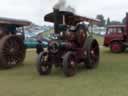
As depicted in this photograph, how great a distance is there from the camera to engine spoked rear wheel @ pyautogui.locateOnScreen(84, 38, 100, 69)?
1179cm

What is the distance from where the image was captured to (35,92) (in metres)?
8.20

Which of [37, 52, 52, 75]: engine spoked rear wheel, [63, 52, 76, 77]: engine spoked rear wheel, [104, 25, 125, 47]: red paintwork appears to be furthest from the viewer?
[104, 25, 125, 47]: red paintwork

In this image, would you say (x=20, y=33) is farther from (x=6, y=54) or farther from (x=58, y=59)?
(x=58, y=59)

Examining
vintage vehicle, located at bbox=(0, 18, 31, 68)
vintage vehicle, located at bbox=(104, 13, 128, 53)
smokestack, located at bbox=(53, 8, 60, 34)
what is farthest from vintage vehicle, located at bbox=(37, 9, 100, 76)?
vintage vehicle, located at bbox=(104, 13, 128, 53)

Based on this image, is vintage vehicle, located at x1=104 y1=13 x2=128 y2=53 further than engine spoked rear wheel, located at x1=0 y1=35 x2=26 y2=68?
Yes

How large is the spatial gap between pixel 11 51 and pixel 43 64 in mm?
2342

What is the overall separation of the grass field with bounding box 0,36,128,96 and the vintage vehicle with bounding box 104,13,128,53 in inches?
290

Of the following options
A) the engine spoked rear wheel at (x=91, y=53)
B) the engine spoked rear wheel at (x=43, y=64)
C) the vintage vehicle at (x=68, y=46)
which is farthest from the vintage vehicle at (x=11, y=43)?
the engine spoked rear wheel at (x=91, y=53)

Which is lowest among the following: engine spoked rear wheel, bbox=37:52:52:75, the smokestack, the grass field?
the grass field

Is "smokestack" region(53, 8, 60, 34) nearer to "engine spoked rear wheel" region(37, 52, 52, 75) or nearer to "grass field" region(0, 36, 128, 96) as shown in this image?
"engine spoked rear wheel" region(37, 52, 52, 75)

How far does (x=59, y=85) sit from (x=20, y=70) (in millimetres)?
3181

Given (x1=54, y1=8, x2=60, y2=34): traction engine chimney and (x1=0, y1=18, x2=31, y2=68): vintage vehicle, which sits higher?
(x1=54, y1=8, x2=60, y2=34): traction engine chimney

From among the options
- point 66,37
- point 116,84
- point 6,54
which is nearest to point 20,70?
point 6,54

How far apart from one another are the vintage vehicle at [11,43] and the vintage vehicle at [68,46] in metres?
1.63
